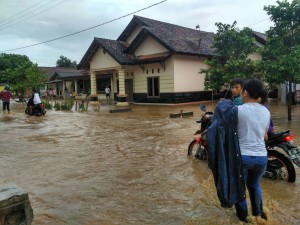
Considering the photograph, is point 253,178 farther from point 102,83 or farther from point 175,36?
point 102,83

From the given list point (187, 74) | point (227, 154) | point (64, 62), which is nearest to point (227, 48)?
point (187, 74)

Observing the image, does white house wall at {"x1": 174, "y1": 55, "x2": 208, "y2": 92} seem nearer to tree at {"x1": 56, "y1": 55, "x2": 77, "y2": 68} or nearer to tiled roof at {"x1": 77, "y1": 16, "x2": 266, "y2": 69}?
tiled roof at {"x1": 77, "y1": 16, "x2": 266, "y2": 69}

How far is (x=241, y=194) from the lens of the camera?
3355 mm

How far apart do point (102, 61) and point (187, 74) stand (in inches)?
316

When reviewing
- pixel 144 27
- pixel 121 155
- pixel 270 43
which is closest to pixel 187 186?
pixel 121 155

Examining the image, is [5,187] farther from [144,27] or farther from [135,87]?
[135,87]

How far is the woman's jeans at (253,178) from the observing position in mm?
3414

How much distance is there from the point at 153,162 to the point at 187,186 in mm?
1732

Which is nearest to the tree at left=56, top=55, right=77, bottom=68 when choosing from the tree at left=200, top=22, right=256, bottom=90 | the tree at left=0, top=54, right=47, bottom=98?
the tree at left=0, top=54, right=47, bottom=98

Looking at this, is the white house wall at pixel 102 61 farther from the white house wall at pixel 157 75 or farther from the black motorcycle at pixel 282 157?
the black motorcycle at pixel 282 157

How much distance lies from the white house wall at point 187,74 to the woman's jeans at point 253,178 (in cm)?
1956

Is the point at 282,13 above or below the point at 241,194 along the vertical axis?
above

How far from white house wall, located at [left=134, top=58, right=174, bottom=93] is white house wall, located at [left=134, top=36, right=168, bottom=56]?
979 mm

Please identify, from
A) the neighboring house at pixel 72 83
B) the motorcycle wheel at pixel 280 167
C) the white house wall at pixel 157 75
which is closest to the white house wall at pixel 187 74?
the white house wall at pixel 157 75
